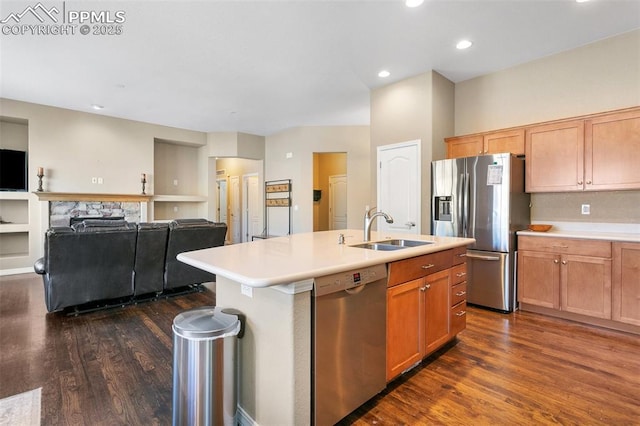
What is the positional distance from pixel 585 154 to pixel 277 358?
3.73 metres

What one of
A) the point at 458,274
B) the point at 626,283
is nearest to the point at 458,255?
the point at 458,274

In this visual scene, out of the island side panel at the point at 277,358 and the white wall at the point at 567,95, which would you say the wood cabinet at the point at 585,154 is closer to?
the white wall at the point at 567,95

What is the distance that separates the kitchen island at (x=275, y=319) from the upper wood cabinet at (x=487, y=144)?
113 inches

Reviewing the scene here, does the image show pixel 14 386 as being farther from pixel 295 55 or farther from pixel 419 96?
pixel 419 96

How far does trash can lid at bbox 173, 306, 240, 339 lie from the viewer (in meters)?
1.49

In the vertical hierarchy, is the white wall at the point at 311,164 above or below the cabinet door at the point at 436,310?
above

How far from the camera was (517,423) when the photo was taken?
5.55 feet

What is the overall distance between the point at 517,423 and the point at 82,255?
13.0 feet

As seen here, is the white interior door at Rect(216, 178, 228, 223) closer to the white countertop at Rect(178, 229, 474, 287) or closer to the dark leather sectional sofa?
the dark leather sectional sofa

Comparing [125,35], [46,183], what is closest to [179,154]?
[46,183]

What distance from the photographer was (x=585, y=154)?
10.7 feet

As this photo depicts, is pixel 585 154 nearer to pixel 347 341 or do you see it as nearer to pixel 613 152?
pixel 613 152

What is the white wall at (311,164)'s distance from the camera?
6.94 m

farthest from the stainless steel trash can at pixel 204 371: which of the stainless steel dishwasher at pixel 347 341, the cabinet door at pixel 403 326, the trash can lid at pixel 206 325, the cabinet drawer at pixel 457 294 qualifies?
the cabinet drawer at pixel 457 294
